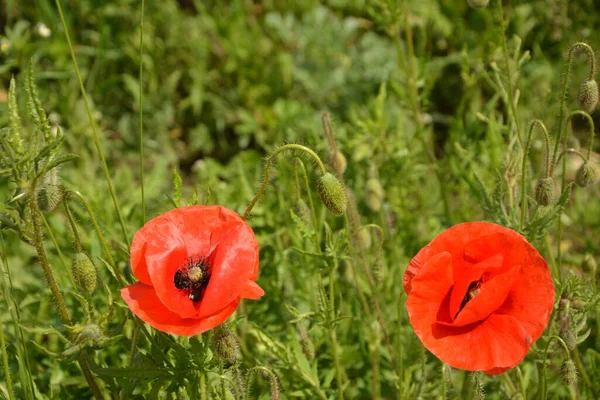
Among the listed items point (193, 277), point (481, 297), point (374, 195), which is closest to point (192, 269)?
point (193, 277)

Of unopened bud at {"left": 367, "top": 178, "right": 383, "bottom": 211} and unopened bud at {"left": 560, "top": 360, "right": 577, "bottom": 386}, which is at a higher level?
unopened bud at {"left": 560, "top": 360, "right": 577, "bottom": 386}

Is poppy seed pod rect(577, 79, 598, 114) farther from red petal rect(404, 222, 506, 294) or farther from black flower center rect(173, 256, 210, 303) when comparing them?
black flower center rect(173, 256, 210, 303)

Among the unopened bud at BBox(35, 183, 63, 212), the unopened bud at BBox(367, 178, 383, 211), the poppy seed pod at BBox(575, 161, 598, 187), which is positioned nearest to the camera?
the unopened bud at BBox(35, 183, 63, 212)

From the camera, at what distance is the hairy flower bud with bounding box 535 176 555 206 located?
218 cm

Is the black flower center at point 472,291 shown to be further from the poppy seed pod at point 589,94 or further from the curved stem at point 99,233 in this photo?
the curved stem at point 99,233

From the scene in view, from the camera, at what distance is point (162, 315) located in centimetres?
179

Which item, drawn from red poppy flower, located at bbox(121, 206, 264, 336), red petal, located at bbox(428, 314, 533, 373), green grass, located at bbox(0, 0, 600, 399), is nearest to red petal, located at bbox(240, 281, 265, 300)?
red poppy flower, located at bbox(121, 206, 264, 336)

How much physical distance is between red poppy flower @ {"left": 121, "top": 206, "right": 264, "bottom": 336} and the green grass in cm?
13

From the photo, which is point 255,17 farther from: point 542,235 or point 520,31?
point 542,235

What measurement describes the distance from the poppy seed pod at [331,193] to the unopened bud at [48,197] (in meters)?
0.63

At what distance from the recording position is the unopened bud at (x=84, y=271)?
1.94m

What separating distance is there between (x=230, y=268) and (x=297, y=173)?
2.26 feet

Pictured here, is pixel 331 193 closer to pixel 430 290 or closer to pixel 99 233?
pixel 430 290

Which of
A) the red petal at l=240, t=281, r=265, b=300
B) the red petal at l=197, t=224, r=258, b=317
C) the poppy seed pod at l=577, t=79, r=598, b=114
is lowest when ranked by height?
the red petal at l=240, t=281, r=265, b=300
